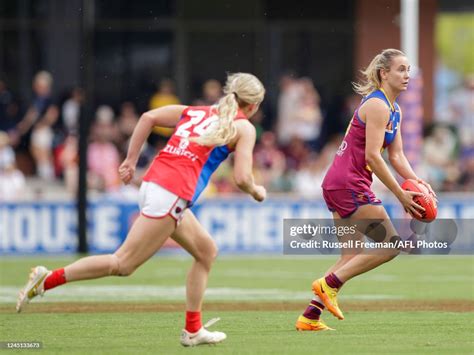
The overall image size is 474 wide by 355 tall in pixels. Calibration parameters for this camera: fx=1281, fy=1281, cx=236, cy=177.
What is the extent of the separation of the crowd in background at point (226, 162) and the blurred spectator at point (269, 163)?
0.06 feet

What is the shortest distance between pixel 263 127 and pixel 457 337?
49.0 ft

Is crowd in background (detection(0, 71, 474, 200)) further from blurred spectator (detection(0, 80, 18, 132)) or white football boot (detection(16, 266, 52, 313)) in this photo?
white football boot (detection(16, 266, 52, 313))

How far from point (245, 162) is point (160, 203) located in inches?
26.9

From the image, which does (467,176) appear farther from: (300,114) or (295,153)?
(300,114)

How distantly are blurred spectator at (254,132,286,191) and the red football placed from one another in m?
11.6

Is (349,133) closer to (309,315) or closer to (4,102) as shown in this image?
(309,315)

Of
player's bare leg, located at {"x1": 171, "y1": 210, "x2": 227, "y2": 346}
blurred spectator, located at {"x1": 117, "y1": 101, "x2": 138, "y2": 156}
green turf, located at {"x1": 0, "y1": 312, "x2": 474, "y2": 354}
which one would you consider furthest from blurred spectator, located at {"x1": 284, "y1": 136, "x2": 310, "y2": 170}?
player's bare leg, located at {"x1": 171, "y1": 210, "x2": 227, "y2": 346}

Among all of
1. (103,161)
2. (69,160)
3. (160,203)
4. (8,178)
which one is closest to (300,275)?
(103,161)

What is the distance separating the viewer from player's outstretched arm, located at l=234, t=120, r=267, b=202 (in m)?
9.13

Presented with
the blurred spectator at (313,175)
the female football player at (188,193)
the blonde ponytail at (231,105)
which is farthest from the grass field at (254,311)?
the blurred spectator at (313,175)

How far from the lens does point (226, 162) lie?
22312 millimetres

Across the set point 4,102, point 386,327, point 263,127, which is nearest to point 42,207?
point 4,102

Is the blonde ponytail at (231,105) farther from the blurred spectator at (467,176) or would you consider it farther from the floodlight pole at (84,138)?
the blurred spectator at (467,176)

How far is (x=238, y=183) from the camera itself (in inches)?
360
